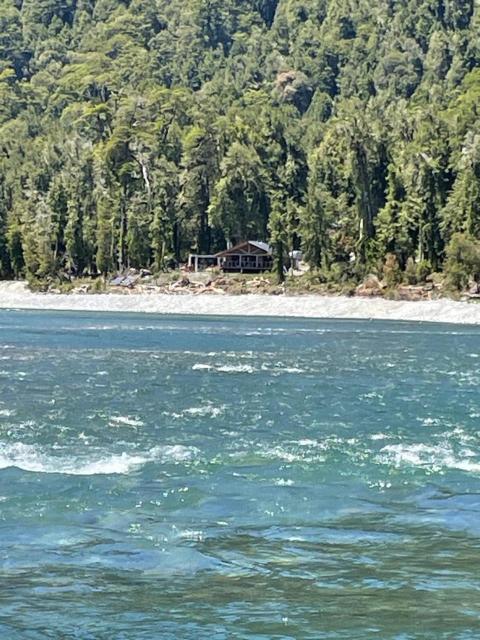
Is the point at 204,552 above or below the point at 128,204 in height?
below

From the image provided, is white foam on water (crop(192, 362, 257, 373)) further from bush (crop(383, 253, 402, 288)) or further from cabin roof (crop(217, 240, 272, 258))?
cabin roof (crop(217, 240, 272, 258))

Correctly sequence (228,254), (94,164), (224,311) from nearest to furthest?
Result: (224,311)
(228,254)
(94,164)

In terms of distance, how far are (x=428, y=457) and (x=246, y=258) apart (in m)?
117

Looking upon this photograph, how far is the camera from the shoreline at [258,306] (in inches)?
3762

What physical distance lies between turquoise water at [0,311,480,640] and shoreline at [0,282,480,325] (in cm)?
5621

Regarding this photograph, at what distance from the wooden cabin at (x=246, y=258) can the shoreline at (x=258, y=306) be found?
47.8 ft

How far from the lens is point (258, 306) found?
11488 centimetres

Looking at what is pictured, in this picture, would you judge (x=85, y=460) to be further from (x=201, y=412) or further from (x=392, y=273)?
(x=392, y=273)

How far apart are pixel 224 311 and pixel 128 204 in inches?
1622

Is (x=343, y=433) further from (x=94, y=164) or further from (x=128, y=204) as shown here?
(x=94, y=164)

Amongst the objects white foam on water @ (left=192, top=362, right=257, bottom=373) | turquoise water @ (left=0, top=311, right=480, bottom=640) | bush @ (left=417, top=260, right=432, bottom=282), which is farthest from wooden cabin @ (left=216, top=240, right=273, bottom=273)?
turquoise water @ (left=0, top=311, right=480, bottom=640)

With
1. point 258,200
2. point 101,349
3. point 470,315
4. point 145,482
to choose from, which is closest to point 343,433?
point 145,482

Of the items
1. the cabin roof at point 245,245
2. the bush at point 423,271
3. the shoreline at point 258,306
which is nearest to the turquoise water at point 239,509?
the shoreline at point 258,306

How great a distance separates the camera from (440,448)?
23656 mm
